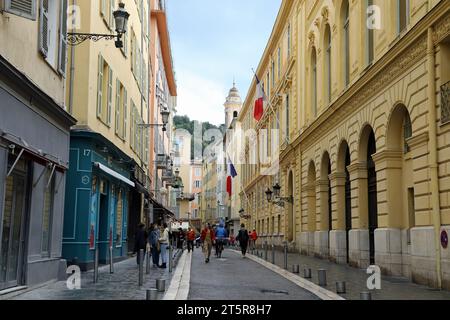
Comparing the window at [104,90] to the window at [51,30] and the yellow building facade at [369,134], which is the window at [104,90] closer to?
the window at [51,30]

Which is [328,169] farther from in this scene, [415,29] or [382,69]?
[415,29]

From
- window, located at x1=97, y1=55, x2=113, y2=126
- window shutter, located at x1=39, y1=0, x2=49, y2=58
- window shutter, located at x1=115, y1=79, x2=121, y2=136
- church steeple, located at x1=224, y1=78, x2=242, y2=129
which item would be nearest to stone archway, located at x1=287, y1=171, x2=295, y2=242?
window shutter, located at x1=115, y1=79, x2=121, y2=136

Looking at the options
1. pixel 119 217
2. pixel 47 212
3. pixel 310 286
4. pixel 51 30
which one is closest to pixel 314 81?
pixel 119 217

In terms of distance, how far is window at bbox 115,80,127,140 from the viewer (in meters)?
23.5

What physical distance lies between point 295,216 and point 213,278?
17.7m

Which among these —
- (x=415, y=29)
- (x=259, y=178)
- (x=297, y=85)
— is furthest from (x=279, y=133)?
(x=415, y=29)

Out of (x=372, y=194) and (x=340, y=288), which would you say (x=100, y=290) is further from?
(x=372, y=194)

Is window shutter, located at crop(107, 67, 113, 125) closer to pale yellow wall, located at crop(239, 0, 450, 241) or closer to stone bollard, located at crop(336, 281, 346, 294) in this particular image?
pale yellow wall, located at crop(239, 0, 450, 241)

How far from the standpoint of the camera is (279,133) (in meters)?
41.2

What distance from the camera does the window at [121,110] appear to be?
2350cm

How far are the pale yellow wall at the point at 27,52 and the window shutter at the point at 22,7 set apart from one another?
0.70ft

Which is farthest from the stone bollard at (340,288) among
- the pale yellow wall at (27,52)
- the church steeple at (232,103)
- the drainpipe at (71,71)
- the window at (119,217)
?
the church steeple at (232,103)

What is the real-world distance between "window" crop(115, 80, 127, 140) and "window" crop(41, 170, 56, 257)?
8945 mm
